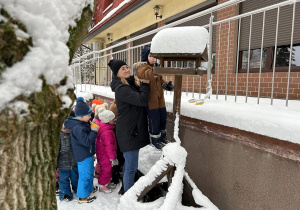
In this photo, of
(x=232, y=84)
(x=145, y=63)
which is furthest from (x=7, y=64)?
(x=232, y=84)

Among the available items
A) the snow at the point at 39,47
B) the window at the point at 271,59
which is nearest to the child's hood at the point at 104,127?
the snow at the point at 39,47

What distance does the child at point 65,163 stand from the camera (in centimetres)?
314

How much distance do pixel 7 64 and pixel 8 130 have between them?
25 cm

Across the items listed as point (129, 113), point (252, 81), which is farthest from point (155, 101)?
point (252, 81)

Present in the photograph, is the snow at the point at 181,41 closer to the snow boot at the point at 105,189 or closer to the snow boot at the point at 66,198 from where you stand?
the snow boot at the point at 105,189

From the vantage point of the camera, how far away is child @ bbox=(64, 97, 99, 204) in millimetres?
2990

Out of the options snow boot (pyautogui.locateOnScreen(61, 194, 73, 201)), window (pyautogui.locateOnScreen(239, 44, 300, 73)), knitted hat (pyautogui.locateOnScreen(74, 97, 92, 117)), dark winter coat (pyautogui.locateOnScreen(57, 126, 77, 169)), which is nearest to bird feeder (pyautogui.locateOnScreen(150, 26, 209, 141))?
knitted hat (pyautogui.locateOnScreen(74, 97, 92, 117))

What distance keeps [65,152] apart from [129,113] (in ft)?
3.90

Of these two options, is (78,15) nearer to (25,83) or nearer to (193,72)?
(25,83)

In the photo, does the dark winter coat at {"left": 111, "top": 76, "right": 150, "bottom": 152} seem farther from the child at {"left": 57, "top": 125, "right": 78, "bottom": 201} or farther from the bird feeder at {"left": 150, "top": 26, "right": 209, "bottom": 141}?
the child at {"left": 57, "top": 125, "right": 78, "bottom": 201}

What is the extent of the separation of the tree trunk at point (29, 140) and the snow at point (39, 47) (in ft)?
0.08

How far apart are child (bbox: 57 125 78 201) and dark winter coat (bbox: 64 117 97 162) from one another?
5.7 inches

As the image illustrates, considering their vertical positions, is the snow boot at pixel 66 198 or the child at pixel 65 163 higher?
the child at pixel 65 163

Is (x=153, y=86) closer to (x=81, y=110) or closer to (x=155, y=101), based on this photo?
(x=155, y=101)
